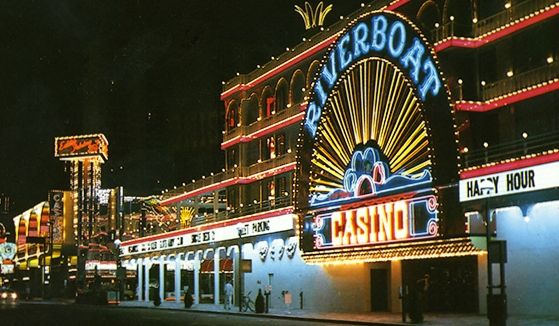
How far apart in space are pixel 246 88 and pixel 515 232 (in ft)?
109

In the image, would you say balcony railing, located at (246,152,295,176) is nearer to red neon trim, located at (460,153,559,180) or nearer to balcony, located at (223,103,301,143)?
balcony, located at (223,103,301,143)

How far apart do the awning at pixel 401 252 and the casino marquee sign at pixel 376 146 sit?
5.3 inches

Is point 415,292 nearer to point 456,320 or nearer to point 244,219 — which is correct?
point 456,320

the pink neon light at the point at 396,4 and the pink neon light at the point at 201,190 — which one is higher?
the pink neon light at the point at 396,4

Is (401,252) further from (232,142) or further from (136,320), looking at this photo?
(232,142)

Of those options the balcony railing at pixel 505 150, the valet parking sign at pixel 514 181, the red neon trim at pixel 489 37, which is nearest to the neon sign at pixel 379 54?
the red neon trim at pixel 489 37

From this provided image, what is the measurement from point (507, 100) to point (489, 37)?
3.02m

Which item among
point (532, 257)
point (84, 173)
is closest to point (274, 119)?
point (532, 257)

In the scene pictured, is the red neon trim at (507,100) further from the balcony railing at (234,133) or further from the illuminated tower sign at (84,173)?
the illuminated tower sign at (84,173)

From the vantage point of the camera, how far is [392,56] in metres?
41.1

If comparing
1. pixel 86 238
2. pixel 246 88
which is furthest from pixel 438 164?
pixel 86 238

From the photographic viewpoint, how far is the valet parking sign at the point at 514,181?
97.0 ft

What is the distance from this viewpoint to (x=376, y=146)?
42.3 metres

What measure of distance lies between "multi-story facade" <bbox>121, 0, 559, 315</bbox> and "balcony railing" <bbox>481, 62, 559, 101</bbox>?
0.19ft
